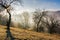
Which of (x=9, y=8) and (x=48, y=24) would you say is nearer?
(x=9, y=8)

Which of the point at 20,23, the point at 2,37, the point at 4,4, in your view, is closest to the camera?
the point at 2,37

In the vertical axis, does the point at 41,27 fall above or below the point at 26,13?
below

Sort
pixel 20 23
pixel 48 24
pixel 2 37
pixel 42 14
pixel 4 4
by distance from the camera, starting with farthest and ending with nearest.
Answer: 1. pixel 20 23
2. pixel 48 24
3. pixel 42 14
4. pixel 4 4
5. pixel 2 37

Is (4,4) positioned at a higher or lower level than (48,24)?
higher

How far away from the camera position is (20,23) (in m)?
94.2

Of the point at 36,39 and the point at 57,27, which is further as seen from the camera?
the point at 57,27

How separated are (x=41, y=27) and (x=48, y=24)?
15.2 ft

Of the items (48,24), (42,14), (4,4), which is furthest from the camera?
(48,24)

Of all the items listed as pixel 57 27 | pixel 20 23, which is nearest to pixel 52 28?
pixel 57 27

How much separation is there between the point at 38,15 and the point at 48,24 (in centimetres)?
765

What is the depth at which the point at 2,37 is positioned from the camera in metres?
31.8

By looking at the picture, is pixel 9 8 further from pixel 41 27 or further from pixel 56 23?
pixel 56 23

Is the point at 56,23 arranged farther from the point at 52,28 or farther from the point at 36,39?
the point at 36,39

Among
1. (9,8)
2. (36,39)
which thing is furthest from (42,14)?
(36,39)
